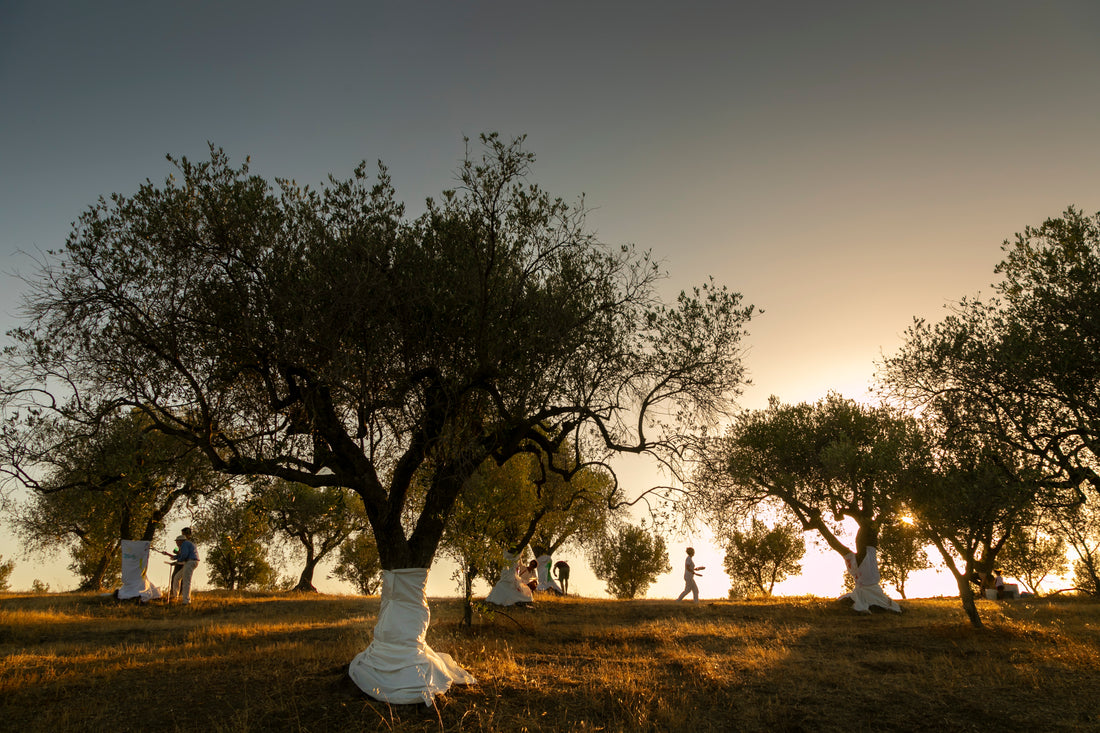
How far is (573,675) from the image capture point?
38.4 ft

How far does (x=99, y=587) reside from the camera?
31422mm

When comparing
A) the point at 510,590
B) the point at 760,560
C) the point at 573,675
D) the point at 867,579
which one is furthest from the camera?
the point at 760,560

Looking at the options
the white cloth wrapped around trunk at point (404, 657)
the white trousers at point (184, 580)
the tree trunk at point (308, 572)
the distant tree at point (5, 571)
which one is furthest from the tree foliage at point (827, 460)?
the distant tree at point (5, 571)

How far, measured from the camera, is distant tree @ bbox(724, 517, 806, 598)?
161 feet

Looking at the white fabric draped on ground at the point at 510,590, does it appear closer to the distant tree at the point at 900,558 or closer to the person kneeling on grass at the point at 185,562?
the person kneeling on grass at the point at 185,562

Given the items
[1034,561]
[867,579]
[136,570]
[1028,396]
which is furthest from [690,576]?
[1034,561]

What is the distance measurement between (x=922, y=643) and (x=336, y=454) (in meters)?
15.8

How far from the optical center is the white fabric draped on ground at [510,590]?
23.7 m

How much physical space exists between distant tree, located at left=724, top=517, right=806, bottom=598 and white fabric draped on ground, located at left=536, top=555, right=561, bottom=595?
22.1m

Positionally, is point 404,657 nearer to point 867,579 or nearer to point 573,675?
point 573,675

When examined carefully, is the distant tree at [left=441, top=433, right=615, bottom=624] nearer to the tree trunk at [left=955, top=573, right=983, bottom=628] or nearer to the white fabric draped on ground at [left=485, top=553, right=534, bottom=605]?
the white fabric draped on ground at [left=485, top=553, right=534, bottom=605]

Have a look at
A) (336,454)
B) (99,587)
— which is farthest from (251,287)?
(99,587)

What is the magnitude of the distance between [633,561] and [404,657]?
41.1 meters

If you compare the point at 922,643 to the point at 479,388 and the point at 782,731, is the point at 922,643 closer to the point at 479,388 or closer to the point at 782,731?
the point at 782,731
